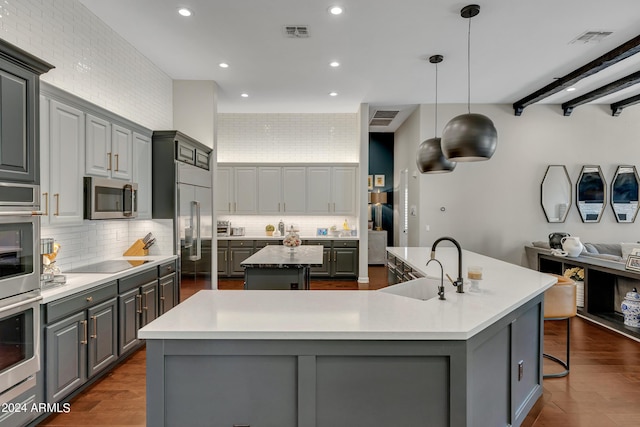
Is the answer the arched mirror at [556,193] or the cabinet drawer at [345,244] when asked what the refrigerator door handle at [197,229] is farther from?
the arched mirror at [556,193]

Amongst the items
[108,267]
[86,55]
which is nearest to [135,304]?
[108,267]

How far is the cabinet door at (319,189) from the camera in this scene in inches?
292

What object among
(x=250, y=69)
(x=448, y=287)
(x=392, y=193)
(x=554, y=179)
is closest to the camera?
(x=448, y=287)

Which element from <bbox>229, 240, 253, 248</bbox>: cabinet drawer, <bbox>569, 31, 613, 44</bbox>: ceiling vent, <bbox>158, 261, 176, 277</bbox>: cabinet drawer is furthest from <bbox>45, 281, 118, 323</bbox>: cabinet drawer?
<bbox>569, 31, 613, 44</bbox>: ceiling vent

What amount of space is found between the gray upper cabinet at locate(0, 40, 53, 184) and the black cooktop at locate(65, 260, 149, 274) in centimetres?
127

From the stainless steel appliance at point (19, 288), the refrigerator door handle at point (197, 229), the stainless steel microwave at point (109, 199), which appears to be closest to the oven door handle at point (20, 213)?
the stainless steel appliance at point (19, 288)

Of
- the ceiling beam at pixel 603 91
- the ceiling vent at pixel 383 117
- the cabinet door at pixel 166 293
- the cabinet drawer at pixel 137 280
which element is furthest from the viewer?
the ceiling vent at pixel 383 117

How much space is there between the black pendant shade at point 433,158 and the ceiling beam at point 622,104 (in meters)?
4.78

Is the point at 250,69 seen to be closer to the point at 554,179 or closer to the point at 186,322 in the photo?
the point at 186,322

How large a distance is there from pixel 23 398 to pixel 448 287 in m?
2.90

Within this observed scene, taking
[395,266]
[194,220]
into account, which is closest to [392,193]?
[395,266]

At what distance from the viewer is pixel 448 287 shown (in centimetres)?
266

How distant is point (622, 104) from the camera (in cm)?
625

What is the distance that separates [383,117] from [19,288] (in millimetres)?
6984
